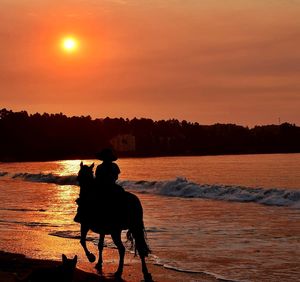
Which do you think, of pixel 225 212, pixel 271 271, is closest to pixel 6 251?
pixel 271 271

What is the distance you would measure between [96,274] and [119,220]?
3.46 ft

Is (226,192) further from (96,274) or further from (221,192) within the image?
(96,274)

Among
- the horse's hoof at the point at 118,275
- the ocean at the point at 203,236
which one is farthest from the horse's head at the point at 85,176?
the ocean at the point at 203,236

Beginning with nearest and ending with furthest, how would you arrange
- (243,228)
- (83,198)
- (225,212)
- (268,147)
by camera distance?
(83,198) < (243,228) < (225,212) < (268,147)

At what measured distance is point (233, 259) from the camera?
1405cm

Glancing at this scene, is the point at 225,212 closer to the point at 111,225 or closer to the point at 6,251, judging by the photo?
the point at 6,251

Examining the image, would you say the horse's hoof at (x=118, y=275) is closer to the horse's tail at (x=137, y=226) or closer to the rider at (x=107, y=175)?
the horse's tail at (x=137, y=226)

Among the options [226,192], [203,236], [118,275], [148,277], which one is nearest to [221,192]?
[226,192]

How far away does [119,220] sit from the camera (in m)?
12.3

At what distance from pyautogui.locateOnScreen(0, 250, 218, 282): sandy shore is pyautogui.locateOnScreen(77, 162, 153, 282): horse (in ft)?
0.80

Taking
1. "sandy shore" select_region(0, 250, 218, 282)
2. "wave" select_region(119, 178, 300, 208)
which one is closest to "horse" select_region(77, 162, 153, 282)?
"sandy shore" select_region(0, 250, 218, 282)

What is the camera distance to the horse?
12164 mm

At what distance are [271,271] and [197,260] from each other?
5.94 feet

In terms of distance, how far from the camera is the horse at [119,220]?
479 inches
